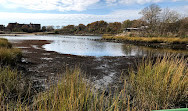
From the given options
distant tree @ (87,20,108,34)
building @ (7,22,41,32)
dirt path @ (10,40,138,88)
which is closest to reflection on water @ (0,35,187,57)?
dirt path @ (10,40,138,88)

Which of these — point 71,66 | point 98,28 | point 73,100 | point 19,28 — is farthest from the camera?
point 98,28

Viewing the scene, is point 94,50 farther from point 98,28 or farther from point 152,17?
point 98,28

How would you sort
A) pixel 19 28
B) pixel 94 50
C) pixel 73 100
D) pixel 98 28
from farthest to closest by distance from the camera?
pixel 98 28 < pixel 19 28 < pixel 94 50 < pixel 73 100

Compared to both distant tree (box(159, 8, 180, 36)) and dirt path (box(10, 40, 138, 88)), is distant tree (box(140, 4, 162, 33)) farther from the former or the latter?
dirt path (box(10, 40, 138, 88))

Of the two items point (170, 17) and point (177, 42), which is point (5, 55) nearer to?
point (177, 42)

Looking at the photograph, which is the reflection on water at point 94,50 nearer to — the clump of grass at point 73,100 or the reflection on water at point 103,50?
the reflection on water at point 103,50

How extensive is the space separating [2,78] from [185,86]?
516cm

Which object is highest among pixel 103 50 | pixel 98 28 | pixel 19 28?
pixel 98 28

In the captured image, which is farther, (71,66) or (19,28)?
(19,28)

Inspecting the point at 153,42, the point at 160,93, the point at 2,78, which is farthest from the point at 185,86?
the point at 153,42

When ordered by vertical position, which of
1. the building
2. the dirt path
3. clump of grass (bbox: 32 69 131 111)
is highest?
the building

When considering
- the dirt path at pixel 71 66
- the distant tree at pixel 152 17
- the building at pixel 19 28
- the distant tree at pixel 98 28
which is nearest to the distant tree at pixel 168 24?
the distant tree at pixel 152 17

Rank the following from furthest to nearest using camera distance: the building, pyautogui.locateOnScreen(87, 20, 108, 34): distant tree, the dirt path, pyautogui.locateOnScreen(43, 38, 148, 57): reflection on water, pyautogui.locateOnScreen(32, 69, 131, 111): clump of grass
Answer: pyautogui.locateOnScreen(87, 20, 108, 34): distant tree < the building < pyautogui.locateOnScreen(43, 38, 148, 57): reflection on water < the dirt path < pyautogui.locateOnScreen(32, 69, 131, 111): clump of grass

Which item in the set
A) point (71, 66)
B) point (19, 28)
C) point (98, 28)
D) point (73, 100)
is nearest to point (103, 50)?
point (71, 66)
